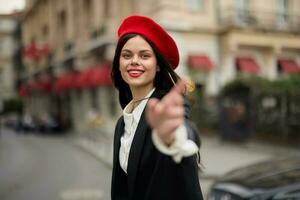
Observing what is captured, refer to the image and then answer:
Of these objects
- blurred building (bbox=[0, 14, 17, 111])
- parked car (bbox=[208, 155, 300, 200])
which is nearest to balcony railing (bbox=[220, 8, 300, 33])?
parked car (bbox=[208, 155, 300, 200])

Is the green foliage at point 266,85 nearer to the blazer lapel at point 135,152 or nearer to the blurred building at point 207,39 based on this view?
the blurred building at point 207,39

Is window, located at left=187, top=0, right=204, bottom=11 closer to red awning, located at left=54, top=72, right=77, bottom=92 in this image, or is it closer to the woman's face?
red awning, located at left=54, top=72, right=77, bottom=92

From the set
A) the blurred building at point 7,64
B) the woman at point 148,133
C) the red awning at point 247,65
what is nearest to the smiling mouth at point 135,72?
the woman at point 148,133

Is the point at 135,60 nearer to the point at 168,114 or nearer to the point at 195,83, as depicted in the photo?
the point at 168,114

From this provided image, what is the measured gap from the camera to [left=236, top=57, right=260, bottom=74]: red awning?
71.8 ft

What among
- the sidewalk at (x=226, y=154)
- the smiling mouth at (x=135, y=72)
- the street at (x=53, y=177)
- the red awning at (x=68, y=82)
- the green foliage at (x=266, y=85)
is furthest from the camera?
the red awning at (x=68, y=82)

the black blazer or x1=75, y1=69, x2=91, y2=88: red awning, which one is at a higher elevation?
the black blazer

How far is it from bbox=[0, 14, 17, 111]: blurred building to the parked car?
63.5 metres

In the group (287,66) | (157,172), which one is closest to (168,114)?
(157,172)

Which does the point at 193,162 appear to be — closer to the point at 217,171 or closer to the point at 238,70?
the point at 217,171

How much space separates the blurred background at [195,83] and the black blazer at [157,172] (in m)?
3.27

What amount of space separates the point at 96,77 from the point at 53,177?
504 inches

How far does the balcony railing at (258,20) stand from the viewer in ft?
71.1

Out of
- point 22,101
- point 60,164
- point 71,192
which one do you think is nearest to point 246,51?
point 60,164
